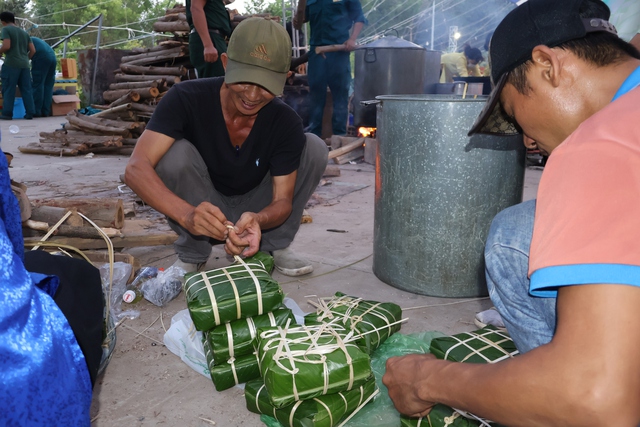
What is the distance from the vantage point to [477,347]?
6.07 ft

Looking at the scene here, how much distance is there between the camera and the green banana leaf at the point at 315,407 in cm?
179

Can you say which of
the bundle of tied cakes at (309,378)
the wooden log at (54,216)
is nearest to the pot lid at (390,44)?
the wooden log at (54,216)

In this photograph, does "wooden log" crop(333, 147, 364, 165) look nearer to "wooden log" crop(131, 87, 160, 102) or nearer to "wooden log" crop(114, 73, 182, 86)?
"wooden log" crop(114, 73, 182, 86)

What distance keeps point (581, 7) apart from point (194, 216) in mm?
1926

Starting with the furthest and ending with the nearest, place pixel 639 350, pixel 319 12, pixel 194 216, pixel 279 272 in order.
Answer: pixel 319 12, pixel 279 272, pixel 194 216, pixel 639 350

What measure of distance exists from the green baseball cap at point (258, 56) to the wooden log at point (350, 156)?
472cm

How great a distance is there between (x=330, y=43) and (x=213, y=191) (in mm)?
5150

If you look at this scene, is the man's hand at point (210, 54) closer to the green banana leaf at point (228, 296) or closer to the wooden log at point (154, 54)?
the green banana leaf at point (228, 296)

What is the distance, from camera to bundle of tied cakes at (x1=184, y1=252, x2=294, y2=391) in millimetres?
2057

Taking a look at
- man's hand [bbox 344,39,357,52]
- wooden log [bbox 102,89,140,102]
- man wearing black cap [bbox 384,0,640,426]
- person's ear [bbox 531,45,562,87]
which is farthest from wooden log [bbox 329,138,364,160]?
person's ear [bbox 531,45,562,87]

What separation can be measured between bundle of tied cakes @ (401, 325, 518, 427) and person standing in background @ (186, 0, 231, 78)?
13.4ft

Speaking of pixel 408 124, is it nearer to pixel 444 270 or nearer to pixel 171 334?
pixel 444 270

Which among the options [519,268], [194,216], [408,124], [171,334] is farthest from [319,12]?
[519,268]

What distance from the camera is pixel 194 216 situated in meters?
2.64
